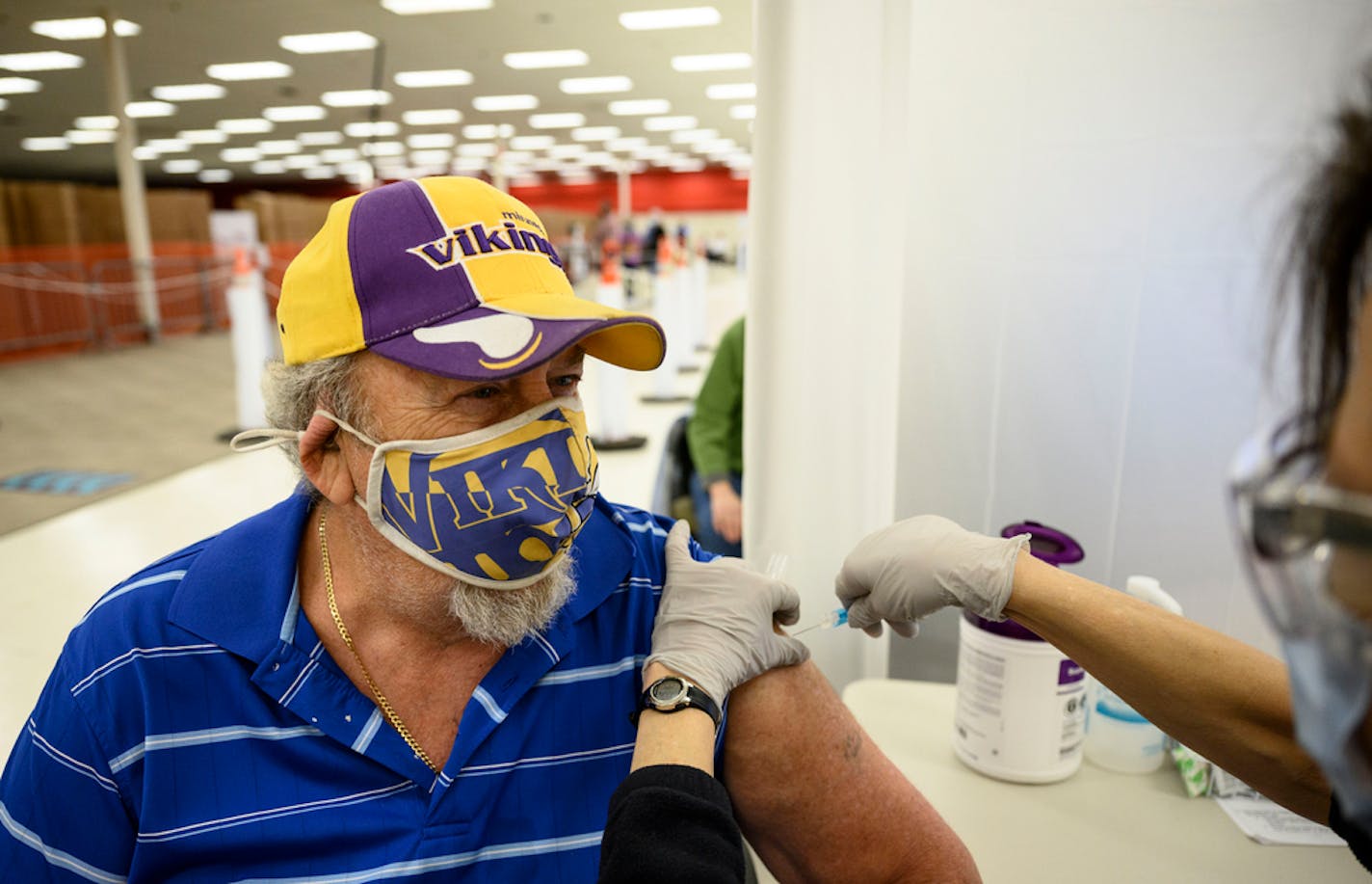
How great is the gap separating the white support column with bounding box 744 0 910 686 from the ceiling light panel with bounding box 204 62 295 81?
40.9ft

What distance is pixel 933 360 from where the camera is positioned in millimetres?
1980

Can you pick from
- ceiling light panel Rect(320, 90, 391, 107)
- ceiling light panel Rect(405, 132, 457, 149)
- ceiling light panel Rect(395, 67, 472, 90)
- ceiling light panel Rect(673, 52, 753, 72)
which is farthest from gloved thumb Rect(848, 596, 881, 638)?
ceiling light panel Rect(405, 132, 457, 149)

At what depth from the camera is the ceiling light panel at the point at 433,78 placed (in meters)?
12.6

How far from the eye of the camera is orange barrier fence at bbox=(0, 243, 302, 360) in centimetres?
1085

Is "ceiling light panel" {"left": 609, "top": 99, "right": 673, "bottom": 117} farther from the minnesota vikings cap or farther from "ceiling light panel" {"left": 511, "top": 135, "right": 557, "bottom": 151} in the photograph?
the minnesota vikings cap

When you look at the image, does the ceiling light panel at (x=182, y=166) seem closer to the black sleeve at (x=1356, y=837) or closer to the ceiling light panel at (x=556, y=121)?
the ceiling light panel at (x=556, y=121)

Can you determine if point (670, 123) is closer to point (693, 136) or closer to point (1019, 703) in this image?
point (693, 136)

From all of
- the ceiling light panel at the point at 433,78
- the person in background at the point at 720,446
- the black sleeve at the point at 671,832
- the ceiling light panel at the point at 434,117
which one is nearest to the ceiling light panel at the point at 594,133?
the ceiling light panel at the point at 434,117

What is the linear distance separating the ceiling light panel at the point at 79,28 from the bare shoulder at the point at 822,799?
39.7ft

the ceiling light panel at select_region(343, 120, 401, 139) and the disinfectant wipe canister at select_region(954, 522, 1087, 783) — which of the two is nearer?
the disinfectant wipe canister at select_region(954, 522, 1087, 783)

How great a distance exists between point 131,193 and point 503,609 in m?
13.8

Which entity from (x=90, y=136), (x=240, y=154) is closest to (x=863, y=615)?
(x=90, y=136)

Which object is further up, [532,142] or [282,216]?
[532,142]

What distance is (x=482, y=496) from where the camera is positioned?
106 centimetres
